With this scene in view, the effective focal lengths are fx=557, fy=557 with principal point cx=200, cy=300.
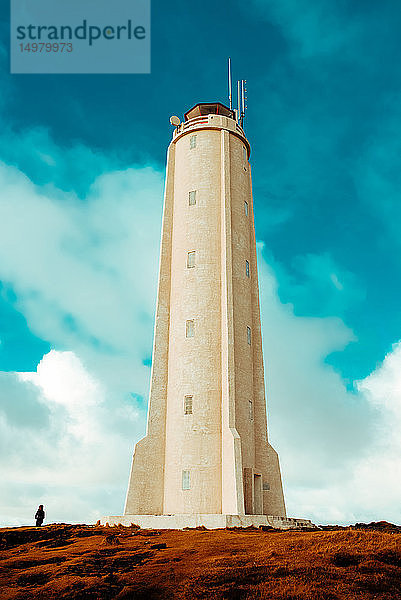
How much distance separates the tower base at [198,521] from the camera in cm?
2923

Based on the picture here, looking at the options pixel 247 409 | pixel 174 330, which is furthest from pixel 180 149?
pixel 247 409

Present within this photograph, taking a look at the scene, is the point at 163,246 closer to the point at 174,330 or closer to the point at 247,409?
the point at 174,330

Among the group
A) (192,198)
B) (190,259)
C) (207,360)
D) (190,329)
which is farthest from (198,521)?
(192,198)

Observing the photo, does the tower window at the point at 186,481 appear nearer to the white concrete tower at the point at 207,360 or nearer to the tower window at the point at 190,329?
the white concrete tower at the point at 207,360

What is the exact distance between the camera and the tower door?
116 ft

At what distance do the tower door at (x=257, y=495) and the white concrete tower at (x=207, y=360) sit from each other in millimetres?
75

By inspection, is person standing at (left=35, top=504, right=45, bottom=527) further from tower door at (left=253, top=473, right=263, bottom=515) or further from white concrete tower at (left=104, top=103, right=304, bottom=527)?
tower door at (left=253, top=473, right=263, bottom=515)

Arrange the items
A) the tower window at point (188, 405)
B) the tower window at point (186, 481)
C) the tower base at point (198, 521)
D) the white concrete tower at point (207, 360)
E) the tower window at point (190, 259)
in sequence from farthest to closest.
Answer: the tower window at point (190, 259)
the tower window at point (188, 405)
the tower window at point (186, 481)
the white concrete tower at point (207, 360)
the tower base at point (198, 521)

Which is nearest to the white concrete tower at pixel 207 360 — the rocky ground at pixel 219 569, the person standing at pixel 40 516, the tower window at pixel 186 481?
the tower window at pixel 186 481

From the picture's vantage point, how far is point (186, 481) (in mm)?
33812

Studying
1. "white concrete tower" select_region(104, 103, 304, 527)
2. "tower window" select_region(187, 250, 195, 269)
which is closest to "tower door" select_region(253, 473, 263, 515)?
"white concrete tower" select_region(104, 103, 304, 527)

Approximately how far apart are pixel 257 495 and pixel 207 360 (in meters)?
9.23

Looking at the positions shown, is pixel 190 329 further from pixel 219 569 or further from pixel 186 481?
pixel 219 569

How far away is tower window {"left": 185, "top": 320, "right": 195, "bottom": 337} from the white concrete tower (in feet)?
0.24
